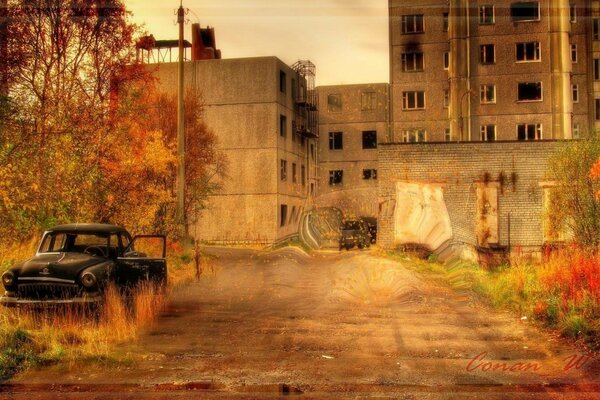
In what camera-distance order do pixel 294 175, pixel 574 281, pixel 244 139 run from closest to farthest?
pixel 574 281 → pixel 244 139 → pixel 294 175

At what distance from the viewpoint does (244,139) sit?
35.0m

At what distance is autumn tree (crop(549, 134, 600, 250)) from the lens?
1641cm

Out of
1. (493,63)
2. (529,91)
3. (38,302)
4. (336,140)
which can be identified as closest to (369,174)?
(336,140)

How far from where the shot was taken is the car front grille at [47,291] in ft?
30.5

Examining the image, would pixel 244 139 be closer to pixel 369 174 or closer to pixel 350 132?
pixel 350 132

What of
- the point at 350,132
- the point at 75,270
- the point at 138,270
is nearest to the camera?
Result: the point at 75,270

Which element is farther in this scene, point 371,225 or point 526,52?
point 526,52

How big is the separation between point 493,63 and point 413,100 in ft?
18.8

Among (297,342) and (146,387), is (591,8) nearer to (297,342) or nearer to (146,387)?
(297,342)

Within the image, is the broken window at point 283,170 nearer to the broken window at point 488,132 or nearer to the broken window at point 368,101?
the broken window at point 488,132

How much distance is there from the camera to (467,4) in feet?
122

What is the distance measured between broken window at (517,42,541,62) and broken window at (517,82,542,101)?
158cm

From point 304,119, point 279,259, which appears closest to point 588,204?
point 279,259

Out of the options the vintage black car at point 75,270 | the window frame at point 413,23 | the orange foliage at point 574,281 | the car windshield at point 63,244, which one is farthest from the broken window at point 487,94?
the car windshield at point 63,244
